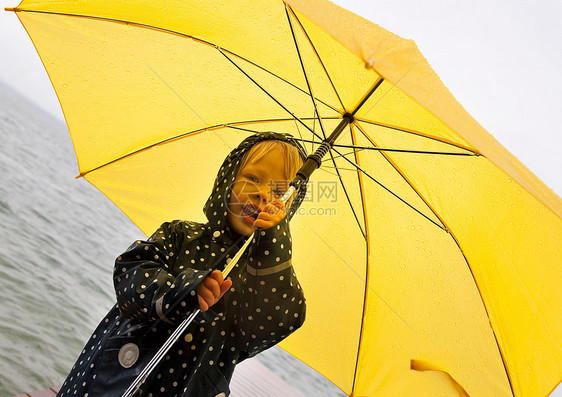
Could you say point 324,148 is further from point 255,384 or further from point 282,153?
point 255,384

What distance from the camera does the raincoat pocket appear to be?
4.97 ft

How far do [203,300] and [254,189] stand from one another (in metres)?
0.56

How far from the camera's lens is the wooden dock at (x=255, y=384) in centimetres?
397

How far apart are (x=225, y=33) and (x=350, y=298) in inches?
55.1

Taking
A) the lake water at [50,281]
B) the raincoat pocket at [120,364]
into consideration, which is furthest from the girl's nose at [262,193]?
the lake water at [50,281]

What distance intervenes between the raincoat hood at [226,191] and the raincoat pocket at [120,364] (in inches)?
19.1

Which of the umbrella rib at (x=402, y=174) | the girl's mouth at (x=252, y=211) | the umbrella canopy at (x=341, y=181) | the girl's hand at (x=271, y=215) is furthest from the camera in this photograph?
the umbrella rib at (x=402, y=174)

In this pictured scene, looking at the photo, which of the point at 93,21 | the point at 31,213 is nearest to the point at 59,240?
the point at 31,213

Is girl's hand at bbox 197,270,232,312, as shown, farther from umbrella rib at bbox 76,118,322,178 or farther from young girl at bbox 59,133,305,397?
umbrella rib at bbox 76,118,322,178

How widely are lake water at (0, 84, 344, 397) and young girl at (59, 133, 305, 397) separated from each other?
76.5 inches

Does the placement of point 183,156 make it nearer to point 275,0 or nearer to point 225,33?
point 225,33

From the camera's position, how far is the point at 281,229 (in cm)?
166

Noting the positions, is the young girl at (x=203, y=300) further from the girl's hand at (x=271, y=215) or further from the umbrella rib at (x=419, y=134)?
the umbrella rib at (x=419, y=134)

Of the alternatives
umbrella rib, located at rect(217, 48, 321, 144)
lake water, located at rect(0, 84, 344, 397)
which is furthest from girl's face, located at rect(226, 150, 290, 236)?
lake water, located at rect(0, 84, 344, 397)
